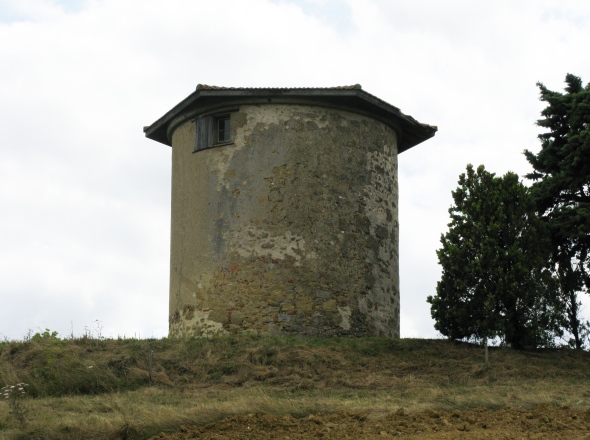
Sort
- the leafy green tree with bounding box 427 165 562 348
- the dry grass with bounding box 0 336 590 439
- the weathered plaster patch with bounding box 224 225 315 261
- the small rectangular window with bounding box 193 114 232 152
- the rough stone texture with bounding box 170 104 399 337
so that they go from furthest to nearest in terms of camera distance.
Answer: the small rectangular window with bounding box 193 114 232 152
the weathered plaster patch with bounding box 224 225 315 261
the rough stone texture with bounding box 170 104 399 337
the leafy green tree with bounding box 427 165 562 348
the dry grass with bounding box 0 336 590 439

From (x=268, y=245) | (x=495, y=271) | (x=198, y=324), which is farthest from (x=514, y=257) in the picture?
(x=198, y=324)

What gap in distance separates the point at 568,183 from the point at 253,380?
985cm

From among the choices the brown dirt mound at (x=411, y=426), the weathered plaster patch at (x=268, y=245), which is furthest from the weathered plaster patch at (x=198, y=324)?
the brown dirt mound at (x=411, y=426)

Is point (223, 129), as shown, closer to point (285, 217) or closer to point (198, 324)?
point (285, 217)

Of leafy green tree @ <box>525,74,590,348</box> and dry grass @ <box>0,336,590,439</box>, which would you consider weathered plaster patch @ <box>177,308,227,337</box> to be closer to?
dry grass @ <box>0,336,590,439</box>

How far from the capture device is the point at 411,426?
1200 centimetres

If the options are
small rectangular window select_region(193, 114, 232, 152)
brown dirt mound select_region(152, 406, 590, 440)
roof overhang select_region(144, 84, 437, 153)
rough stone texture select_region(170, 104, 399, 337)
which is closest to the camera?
brown dirt mound select_region(152, 406, 590, 440)

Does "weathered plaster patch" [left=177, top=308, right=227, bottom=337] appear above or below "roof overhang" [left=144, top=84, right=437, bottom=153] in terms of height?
below

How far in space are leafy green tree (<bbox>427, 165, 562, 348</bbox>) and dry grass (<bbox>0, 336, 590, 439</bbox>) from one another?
636mm

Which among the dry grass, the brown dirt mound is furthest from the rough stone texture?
the brown dirt mound

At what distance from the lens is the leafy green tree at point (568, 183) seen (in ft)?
69.1

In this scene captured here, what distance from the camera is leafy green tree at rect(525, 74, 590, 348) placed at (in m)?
21.1

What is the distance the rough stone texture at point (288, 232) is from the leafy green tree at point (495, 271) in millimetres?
2478

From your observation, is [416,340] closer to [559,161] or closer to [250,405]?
[559,161]
